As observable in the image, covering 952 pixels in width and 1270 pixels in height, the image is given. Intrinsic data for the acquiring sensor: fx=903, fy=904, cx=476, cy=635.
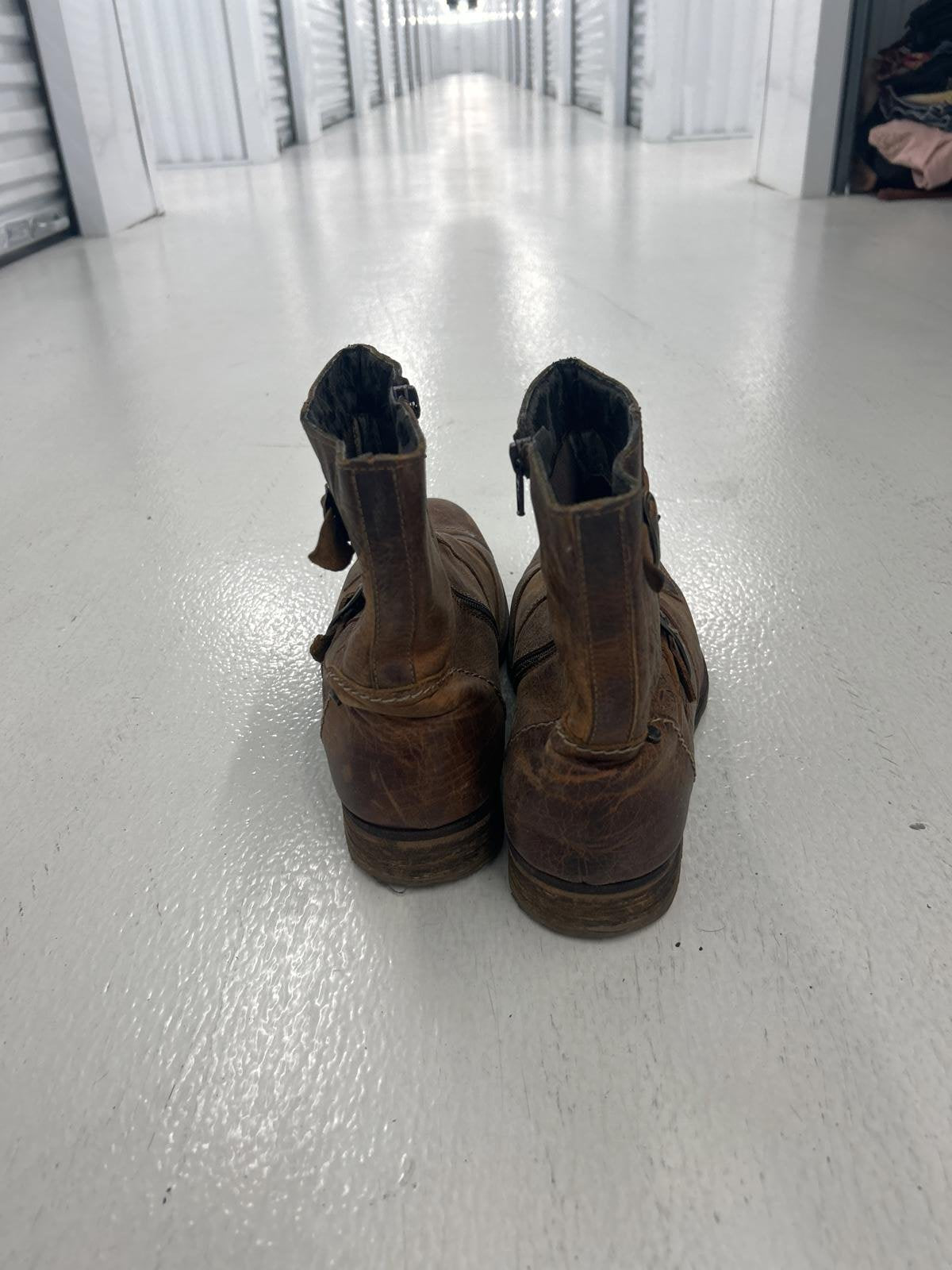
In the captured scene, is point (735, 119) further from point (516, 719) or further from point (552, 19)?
point (516, 719)

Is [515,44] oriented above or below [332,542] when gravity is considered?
above

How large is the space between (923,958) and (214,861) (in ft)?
1.73

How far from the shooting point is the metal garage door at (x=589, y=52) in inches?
273

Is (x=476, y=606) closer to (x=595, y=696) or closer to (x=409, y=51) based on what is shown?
(x=595, y=696)

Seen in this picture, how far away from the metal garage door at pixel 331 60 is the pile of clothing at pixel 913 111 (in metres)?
4.92

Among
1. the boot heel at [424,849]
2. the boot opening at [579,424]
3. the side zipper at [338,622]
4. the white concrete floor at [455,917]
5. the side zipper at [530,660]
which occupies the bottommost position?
the white concrete floor at [455,917]

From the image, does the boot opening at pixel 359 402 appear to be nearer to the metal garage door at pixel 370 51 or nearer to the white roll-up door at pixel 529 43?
the metal garage door at pixel 370 51

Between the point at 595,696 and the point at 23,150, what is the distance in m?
3.54

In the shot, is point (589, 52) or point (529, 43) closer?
point (589, 52)

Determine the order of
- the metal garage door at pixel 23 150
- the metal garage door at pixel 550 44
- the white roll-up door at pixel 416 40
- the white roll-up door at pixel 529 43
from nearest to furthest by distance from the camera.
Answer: the metal garage door at pixel 23 150 → the metal garage door at pixel 550 44 → the white roll-up door at pixel 529 43 → the white roll-up door at pixel 416 40

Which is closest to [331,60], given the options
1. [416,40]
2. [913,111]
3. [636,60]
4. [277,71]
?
[277,71]

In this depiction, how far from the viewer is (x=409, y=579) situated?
601mm

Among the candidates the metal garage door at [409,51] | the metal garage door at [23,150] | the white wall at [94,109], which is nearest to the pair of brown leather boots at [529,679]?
the metal garage door at [23,150]

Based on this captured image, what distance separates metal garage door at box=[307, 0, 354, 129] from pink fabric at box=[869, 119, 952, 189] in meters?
5.04
